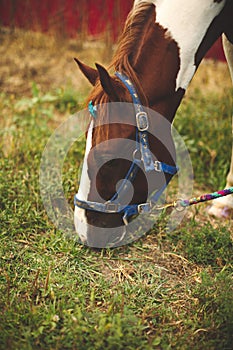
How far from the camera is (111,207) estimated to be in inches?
78.9

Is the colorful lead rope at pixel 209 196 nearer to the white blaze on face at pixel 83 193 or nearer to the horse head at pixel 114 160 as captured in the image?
the horse head at pixel 114 160

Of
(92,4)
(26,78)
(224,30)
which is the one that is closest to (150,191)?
(224,30)

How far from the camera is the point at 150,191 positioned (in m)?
2.10

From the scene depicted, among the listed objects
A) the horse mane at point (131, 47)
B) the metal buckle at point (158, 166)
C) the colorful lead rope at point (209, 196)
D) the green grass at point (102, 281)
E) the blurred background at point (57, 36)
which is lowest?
the green grass at point (102, 281)

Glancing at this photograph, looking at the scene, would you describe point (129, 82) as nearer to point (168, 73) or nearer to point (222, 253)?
point (168, 73)

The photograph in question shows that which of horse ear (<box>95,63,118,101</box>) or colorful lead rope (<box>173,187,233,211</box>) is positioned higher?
horse ear (<box>95,63,118,101</box>)

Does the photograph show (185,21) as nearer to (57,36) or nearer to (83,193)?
(83,193)

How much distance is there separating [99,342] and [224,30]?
1.59 m

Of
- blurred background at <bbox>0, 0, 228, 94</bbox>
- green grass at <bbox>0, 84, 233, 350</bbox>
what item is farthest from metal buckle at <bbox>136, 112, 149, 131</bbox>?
blurred background at <bbox>0, 0, 228, 94</bbox>

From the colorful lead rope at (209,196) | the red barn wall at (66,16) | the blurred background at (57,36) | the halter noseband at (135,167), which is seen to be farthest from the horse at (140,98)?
the red barn wall at (66,16)

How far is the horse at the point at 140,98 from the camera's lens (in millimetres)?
1853

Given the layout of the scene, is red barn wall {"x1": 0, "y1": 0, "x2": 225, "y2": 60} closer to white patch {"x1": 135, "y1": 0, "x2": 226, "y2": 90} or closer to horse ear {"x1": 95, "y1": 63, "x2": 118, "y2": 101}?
white patch {"x1": 135, "y1": 0, "x2": 226, "y2": 90}

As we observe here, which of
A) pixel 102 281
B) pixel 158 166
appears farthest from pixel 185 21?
pixel 102 281

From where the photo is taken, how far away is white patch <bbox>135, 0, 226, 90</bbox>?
1950 millimetres
